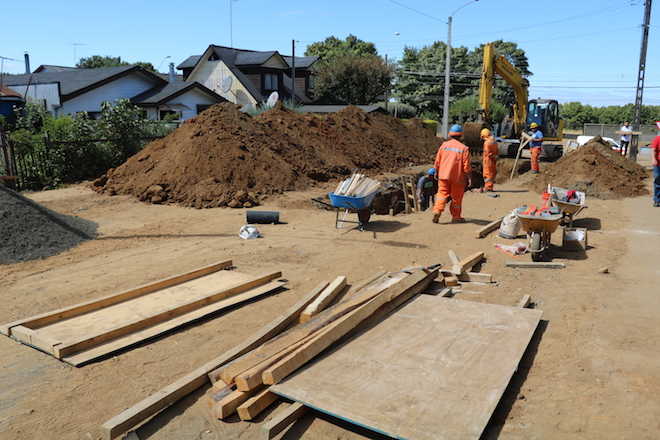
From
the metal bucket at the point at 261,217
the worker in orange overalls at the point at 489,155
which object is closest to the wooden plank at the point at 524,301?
the metal bucket at the point at 261,217

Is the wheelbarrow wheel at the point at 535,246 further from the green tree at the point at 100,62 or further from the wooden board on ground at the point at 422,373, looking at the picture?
the green tree at the point at 100,62

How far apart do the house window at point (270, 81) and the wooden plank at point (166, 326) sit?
4012 centimetres

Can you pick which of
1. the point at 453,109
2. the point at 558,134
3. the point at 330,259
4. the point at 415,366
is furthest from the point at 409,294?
the point at 453,109

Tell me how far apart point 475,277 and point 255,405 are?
427 cm

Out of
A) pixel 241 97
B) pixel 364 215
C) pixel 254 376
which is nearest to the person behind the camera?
pixel 254 376

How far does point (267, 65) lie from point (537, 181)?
1268 inches

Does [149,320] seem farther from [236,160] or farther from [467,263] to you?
[236,160]

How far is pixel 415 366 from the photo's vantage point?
14.8ft

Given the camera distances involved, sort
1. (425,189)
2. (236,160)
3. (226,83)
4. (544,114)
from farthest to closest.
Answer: (226,83) < (544,114) < (236,160) < (425,189)

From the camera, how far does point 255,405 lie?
4012mm

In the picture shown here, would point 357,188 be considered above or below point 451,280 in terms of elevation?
above

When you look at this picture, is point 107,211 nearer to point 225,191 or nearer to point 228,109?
point 225,191

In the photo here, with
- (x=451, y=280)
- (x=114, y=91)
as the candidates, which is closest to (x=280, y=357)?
(x=451, y=280)

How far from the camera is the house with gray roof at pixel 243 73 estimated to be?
40.8m
